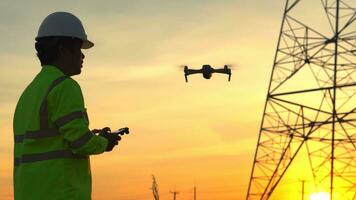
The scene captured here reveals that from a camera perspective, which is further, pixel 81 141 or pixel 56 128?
pixel 56 128

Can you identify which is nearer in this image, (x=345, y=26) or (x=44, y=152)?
(x=44, y=152)

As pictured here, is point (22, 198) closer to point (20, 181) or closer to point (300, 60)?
point (20, 181)

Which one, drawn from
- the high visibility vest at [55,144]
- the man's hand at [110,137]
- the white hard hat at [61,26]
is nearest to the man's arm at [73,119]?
the high visibility vest at [55,144]

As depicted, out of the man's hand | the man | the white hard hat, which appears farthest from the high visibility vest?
the white hard hat

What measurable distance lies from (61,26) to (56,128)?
0.79 metres

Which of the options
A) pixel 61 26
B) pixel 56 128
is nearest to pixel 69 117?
pixel 56 128

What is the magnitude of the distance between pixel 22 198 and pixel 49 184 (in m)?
0.26

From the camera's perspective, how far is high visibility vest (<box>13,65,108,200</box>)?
534 centimetres

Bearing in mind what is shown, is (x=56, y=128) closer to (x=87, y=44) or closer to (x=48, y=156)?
(x=48, y=156)

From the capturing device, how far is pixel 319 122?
1393 inches

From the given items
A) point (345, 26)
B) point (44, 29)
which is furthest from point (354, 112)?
point (44, 29)

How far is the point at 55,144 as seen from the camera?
5.44 metres

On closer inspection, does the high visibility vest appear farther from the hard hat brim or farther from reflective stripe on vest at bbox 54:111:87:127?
the hard hat brim

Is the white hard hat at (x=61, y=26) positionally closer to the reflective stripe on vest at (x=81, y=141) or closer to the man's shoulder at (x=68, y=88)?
the man's shoulder at (x=68, y=88)
